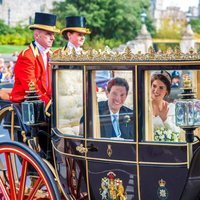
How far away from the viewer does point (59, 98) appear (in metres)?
4.44

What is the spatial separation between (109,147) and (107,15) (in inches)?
1582

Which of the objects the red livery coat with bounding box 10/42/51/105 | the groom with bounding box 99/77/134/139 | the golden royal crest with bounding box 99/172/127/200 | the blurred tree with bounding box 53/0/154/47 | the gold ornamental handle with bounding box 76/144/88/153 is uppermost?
the blurred tree with bounding box 53/0/154/47

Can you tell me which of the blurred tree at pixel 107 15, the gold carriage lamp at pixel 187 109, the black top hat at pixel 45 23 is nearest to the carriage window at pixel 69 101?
the black top hat at pixel 45 23

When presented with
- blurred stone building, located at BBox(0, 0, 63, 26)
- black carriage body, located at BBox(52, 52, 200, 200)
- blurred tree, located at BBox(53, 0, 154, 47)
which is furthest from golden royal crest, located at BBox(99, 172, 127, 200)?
blurred stone building, located at BBox(0, 0, 63, 26)

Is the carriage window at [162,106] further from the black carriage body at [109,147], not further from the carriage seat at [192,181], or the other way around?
the carriage seat at [192,181]

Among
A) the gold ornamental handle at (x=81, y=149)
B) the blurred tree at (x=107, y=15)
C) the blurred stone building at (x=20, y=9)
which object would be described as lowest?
the gold ornamental handle at (x=81, y=149)

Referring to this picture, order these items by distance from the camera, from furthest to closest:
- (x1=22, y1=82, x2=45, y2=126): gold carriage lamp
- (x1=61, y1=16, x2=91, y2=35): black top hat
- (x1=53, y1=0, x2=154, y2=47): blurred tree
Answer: (x1=53, y1=0, x2=154, y2=47): blurred tree → (x1=61, y1=16, x2=91, y2=35): black top hat → (x1=22, y1=82, x2=45, y2=126): gold carriage lamp

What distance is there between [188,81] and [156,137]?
0.55 m

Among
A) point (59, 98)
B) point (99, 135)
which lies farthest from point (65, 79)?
point (99, 135)

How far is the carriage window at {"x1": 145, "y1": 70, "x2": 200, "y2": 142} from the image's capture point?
3941mm

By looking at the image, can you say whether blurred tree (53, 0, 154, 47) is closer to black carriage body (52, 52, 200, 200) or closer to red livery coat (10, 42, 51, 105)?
red livery coat (10, 42, 51, 105)

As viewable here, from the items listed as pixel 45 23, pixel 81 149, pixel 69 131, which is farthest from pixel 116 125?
pixel 45 23

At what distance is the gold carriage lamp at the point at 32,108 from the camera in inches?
178

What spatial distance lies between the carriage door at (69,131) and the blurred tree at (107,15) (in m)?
37.6
